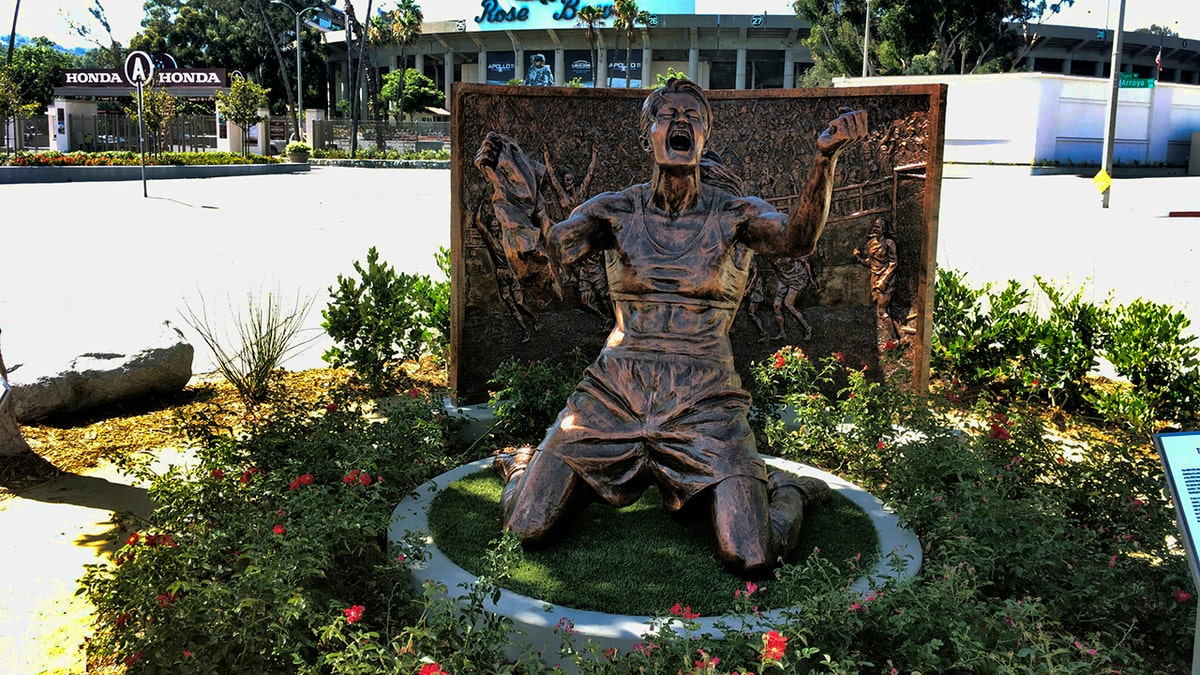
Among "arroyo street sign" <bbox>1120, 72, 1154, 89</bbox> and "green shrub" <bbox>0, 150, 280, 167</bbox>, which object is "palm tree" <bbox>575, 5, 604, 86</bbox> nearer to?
"green shrub" <bbox>0, 150, 280, 167</bbox>

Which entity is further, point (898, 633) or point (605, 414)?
point (605, 414)

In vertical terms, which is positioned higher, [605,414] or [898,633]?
[605,414]

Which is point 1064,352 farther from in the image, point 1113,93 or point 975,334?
point 1113,93

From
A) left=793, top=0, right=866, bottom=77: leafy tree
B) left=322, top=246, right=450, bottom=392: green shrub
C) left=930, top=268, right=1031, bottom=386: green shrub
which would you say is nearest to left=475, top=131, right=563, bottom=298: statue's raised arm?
left=322, top=246, right=450, bottom=392: green shrub

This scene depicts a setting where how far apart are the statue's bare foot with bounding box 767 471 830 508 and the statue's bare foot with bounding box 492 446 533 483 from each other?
3.39 feet

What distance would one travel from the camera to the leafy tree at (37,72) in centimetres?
4975

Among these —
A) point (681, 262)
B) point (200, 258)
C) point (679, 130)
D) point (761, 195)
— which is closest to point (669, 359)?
point (681, 262)

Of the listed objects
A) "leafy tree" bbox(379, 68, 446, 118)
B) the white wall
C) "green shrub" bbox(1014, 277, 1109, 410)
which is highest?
"leafy tree" bbox(379, 68, 446, 118)

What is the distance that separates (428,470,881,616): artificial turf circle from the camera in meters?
3.56

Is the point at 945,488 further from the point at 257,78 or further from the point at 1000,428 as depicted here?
the point at 257,78

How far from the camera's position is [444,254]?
8148 millimetres

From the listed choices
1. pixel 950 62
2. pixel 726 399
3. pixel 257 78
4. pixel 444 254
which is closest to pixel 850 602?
pixel 726 399

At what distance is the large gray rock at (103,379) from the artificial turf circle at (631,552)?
→ 3.09 m

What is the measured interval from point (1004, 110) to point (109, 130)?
123 ft
